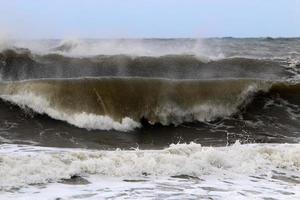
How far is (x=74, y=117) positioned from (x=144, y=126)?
1610 millimetres

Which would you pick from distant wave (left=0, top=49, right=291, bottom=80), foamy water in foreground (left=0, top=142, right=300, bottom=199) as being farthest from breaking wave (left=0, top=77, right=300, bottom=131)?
foamy water in foreground (left=0, top=142, right=300, bottom=199)

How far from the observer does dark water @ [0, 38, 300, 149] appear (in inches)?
413

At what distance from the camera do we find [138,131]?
11102 mm

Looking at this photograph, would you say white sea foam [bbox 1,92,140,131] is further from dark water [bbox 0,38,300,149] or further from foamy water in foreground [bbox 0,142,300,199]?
foamy water in foreground [bbox 0,142,300,199]

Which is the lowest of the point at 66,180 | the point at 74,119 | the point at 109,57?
the point at 66,180

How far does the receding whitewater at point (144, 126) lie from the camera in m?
6.41

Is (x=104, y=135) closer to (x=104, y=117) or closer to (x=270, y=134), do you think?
(x=104, y=117)

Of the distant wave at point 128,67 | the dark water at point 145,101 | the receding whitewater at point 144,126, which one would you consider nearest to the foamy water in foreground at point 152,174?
the receding whitewater at point 144,126

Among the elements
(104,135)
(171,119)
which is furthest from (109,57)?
(104,135)

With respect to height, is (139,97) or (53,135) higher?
(139,97)

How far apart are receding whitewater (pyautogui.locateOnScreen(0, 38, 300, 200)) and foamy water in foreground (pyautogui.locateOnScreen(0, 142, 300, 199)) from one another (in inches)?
0.6

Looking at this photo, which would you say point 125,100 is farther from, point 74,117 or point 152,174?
point 152,174

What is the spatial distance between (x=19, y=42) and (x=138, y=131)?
9.43 metres

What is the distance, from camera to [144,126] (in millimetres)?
11484
